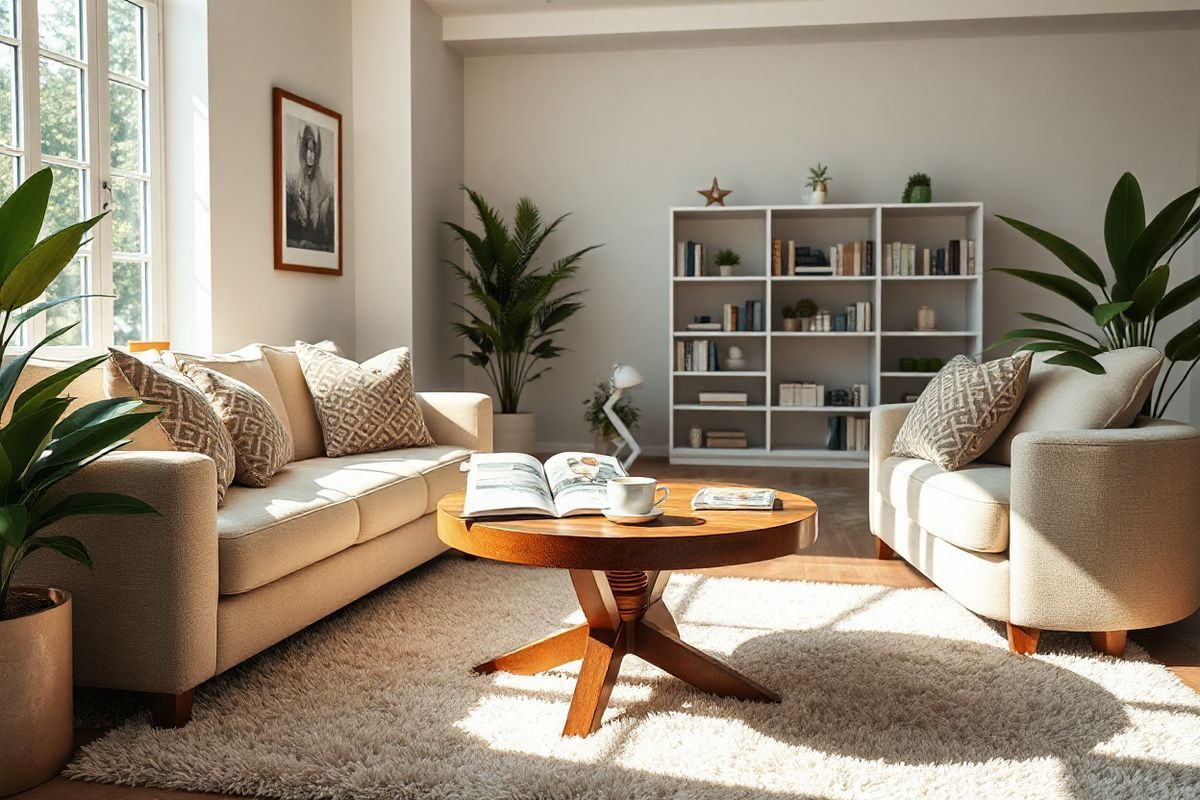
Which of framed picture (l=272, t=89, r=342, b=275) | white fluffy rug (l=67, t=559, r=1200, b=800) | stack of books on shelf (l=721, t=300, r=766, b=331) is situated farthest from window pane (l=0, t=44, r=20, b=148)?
stack of books on shelf (l=721, t=300, r=766, b=331)

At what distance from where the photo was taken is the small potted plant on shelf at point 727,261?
21.5 feet

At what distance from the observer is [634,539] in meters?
2.06

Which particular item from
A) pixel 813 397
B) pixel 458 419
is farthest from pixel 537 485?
pixel 813 397

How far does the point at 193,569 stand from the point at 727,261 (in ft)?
15.7

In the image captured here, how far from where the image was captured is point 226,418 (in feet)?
9.93

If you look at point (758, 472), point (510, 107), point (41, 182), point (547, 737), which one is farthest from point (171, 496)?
point (510, 107)

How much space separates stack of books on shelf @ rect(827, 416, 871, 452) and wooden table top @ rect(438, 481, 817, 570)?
4.29 m

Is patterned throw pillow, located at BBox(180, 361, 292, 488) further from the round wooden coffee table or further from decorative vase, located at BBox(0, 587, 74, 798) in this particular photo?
decorative vase, located at BBox(0, 587, 74, 798)

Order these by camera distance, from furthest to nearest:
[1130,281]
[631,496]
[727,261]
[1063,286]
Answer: [727,261] → [1063,286] → [1130,281] → [631,496]

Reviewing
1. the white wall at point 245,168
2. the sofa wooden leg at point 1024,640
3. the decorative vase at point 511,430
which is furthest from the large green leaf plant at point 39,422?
the decorative vase at point 511,430

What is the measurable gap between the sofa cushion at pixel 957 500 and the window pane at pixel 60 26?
332cm

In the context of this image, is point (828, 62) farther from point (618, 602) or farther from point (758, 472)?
point (618, 602)

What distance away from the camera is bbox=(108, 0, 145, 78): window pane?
4.09 metres

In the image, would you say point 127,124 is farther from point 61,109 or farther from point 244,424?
point 244,424
